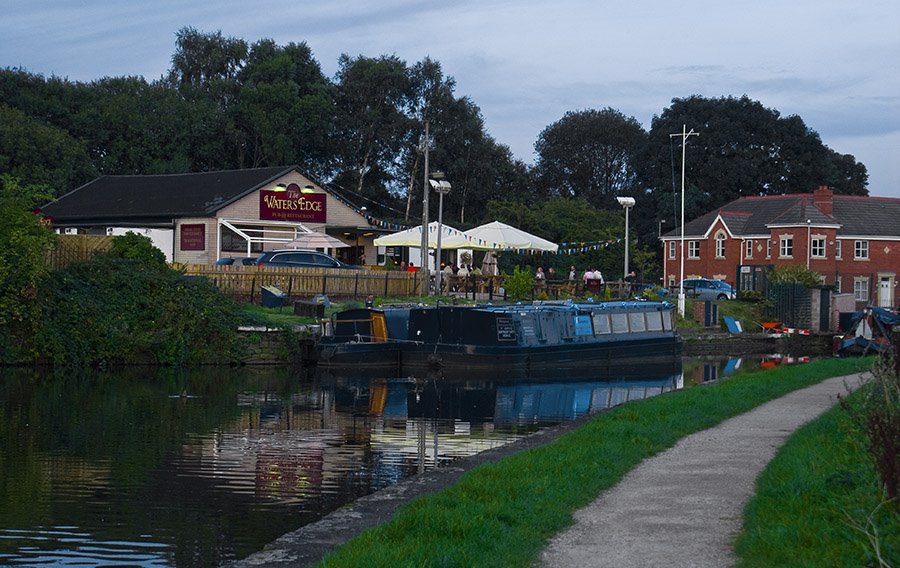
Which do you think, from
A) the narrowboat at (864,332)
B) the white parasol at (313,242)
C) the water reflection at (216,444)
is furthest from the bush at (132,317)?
the narrowboat at (864,332)

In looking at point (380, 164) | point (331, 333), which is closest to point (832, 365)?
point (331, 333)

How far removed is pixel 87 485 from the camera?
17.5m

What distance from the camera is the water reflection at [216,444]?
47.1 feet

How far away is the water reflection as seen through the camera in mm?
14352

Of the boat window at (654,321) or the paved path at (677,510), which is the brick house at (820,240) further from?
the paved path at (677,510)

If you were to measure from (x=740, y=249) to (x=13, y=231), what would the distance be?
5290 centimetres

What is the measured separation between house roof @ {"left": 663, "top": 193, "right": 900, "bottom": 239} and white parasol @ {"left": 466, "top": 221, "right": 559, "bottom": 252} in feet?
89.1

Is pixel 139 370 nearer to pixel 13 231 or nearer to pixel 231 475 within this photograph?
pixel 13 231

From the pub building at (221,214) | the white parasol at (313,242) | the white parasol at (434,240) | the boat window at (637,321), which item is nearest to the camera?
the boat window at (637,321)

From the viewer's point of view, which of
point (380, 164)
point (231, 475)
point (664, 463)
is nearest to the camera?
point (664, 463)

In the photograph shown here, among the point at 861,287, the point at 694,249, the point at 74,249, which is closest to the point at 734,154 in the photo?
the point at 694,249

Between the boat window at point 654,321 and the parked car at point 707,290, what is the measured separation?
15.2 meters

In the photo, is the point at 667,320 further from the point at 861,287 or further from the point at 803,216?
the point at 861,287

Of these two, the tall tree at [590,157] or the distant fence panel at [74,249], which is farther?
the tall tree at [590,157]
